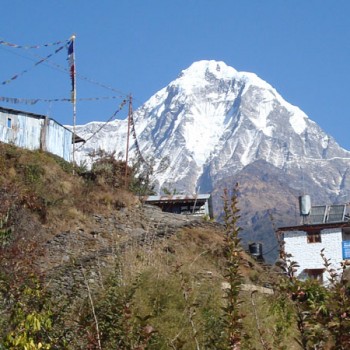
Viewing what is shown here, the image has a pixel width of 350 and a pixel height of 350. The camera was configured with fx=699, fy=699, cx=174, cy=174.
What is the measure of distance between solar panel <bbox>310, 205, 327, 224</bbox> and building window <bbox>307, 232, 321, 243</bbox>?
2.65 feet

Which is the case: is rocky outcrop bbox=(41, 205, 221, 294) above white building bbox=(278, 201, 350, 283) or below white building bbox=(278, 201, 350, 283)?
below

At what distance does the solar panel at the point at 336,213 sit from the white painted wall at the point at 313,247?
106 centimetres

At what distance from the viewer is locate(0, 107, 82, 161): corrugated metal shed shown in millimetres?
30500

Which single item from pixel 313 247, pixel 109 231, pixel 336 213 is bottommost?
pixel 109 231

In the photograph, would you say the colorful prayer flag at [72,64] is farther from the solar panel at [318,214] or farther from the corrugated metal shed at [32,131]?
the solar panel at [318,214]

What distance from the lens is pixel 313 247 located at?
40750mm

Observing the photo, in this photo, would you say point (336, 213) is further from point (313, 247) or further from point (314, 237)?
point (313, 247)

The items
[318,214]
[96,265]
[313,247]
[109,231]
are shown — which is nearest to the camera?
[96,265]

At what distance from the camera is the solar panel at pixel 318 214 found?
4166 centimetres

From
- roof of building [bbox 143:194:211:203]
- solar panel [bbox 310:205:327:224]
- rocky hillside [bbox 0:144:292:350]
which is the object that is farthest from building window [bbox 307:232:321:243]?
rocky hillside [bbox 0:144:292:350]

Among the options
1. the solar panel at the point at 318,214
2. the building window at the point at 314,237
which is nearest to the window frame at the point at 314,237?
the building window at the point at 314,237

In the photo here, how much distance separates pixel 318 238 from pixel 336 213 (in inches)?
89.7

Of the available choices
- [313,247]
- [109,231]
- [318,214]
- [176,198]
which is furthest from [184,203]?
[318,214]

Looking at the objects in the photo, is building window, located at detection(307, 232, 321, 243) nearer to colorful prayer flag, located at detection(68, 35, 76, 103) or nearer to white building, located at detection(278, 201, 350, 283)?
white building, located at detection(278, 201, 350, 283)
